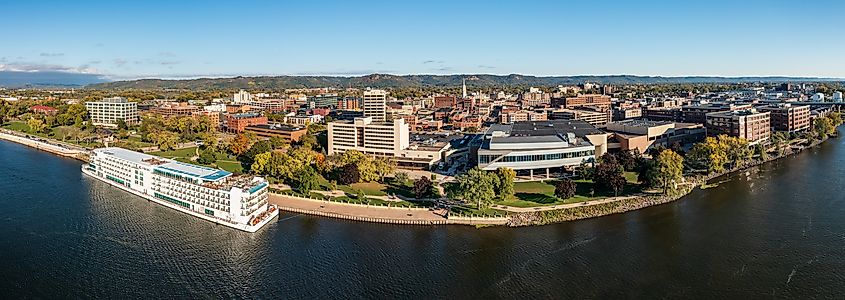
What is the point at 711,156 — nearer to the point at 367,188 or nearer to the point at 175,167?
the point at 367,188

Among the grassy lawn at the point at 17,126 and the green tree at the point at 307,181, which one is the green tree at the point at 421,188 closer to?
the green tree at the point at 307,181

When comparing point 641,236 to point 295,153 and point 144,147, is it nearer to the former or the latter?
point 295,153

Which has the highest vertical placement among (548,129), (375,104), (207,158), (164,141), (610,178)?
(375,104)

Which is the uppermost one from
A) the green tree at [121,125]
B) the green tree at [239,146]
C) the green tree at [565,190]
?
the green tree at [121,125]

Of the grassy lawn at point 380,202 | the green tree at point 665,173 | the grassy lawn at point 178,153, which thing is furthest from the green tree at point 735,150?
the grassy lawn at point 178,153

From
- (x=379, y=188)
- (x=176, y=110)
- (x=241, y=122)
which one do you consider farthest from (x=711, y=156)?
(x=176, y=110)

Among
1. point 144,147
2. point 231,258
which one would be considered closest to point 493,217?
point 231,258
